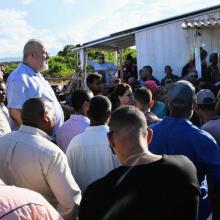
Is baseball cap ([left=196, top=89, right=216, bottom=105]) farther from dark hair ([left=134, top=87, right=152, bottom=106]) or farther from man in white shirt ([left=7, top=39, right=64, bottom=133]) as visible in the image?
man in white shirt ([left=7, top=39, right=64, bottom=133])

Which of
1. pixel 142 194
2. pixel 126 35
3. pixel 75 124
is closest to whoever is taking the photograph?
pixel 142 194

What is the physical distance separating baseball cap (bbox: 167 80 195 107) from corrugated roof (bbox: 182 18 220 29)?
7.29 meters

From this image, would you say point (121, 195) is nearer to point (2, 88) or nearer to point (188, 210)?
point (188, 210)

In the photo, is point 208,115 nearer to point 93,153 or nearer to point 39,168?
point 93,153

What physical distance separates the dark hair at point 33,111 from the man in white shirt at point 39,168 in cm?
4

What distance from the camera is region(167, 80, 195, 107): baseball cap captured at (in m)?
3.55

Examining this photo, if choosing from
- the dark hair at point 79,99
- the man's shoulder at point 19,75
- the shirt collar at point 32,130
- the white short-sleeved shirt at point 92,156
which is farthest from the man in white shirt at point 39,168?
the man's shoulder at point 19,75

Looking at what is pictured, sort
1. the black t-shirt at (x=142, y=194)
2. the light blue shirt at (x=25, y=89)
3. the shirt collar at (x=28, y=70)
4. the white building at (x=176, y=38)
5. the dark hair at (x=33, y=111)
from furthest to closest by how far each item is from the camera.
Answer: the white building at (x=176, y=38), the shirt collar at (x=28, y=70), the light blue shirt at (x=25, y=89), the dark hair at (x=33, y=111), the black t-shirt at (x=142, y=194)

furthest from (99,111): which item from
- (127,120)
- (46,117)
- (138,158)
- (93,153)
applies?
(138,158)

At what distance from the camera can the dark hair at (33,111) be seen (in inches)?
139

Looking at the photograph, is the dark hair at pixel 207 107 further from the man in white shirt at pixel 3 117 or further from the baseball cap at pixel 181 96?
the man in white shirt at pixel 3 117

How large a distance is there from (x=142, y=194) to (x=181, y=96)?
1.40 metres

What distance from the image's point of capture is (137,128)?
249 centimetres

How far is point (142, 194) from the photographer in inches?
91.1
